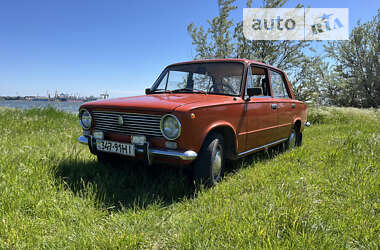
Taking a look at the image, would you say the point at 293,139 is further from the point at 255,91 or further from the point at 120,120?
the point at 120,120

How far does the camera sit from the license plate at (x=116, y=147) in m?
2.65

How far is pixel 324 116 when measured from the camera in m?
10.6

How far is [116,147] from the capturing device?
2.77m

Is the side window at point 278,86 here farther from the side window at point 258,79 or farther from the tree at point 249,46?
the tree at point 249,46

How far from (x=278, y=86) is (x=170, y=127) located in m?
2.88

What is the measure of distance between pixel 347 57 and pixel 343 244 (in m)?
20.9

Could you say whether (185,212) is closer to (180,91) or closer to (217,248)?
(217,248)

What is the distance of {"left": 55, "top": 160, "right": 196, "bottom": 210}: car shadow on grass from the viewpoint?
2566 millimetres

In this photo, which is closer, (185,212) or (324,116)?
(185,212)

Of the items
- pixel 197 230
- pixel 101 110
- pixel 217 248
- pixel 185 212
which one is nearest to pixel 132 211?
pixel 185 212

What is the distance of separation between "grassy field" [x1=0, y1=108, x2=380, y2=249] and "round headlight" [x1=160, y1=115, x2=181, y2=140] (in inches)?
26.9

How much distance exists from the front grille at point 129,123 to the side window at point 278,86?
2557mm

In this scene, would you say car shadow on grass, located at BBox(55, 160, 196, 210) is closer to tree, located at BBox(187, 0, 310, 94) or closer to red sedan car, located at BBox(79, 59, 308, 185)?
red sedan car, located at BBox(79, 59, 308, 185)

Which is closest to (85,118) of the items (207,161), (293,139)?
(207,161)
